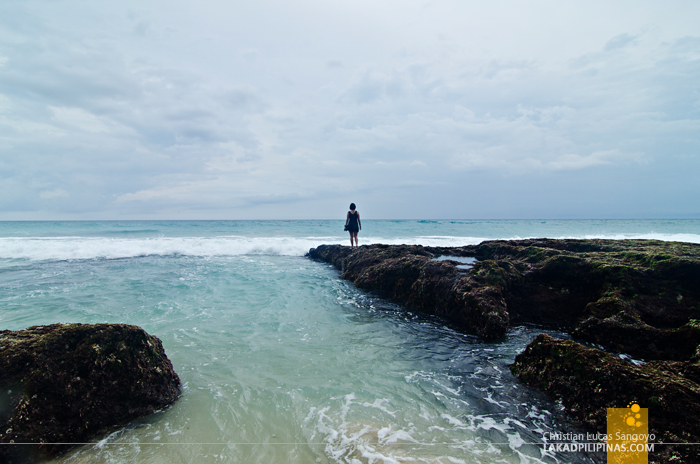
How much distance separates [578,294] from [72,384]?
26.8 feet

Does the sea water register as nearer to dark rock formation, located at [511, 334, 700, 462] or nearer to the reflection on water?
the reflection on water

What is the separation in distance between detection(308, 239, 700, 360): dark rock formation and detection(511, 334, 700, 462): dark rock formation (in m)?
1.42

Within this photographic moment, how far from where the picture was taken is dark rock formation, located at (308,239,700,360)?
477 centimetres

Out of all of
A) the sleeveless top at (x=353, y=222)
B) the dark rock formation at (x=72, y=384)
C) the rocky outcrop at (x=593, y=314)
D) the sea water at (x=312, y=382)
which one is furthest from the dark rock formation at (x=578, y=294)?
the dark rock formation at (x=72, y=384)

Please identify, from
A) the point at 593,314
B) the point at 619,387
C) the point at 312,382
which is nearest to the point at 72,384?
the point at 312,382

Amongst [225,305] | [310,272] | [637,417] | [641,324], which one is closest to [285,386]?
[637,417]

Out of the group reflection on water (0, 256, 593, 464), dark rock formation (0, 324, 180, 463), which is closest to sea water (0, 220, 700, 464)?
reflection on water (0, 256, 593, 464)

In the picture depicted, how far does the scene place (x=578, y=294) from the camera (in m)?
6.28

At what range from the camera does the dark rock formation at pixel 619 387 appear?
2592 mm

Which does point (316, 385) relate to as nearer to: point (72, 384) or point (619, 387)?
point (72, 384)

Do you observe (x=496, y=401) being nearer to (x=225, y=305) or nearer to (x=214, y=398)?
(x=214, y=398)

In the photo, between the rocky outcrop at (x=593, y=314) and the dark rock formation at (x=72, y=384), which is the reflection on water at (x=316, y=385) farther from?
the rocky outcrop at (x=593, y=314)

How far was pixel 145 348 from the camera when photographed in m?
3.75

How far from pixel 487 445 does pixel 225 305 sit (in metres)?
6.58
